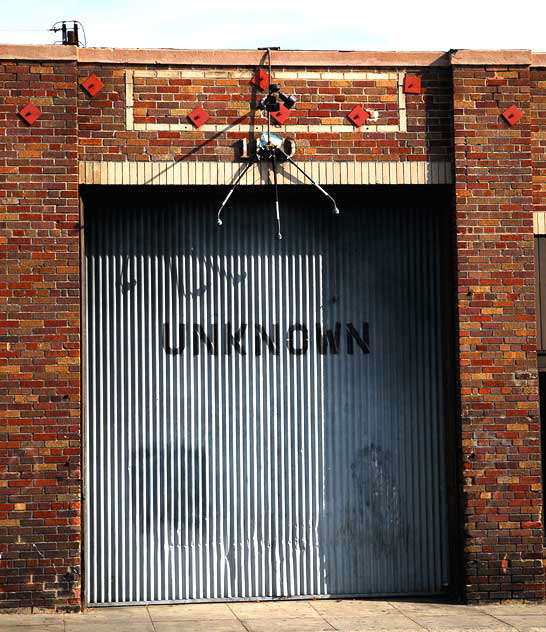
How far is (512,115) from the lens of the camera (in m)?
12.1

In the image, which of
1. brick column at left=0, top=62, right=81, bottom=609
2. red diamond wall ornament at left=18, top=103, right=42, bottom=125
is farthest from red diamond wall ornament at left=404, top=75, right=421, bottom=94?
red diamond wall ornament at left=18, top=103, right=42, bottom=125

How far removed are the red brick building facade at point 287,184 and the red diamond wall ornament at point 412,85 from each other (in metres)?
0.03

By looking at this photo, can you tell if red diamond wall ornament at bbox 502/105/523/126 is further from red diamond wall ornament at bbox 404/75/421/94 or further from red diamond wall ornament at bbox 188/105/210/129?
red diamond wall ornament at bbox 188/105/210/129

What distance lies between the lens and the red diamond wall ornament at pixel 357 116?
1210 centimetres

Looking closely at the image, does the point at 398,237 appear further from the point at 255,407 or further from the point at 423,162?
the point at 255,407

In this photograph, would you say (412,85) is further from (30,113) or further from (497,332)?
(30,113)

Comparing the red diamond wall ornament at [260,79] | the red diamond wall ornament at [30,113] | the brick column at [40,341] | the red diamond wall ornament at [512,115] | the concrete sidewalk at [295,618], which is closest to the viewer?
the concrete sidewalk at [295,618]

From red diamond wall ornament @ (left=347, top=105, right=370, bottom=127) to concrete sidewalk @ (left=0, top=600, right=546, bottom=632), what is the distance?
5278 mm

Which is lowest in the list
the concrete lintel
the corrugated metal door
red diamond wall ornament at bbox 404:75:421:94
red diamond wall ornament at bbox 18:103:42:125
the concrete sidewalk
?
the concrete sidewalk

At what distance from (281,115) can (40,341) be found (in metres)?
3.58

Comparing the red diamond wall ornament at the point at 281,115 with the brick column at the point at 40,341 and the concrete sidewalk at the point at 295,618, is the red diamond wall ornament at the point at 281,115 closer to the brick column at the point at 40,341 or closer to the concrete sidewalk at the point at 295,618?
the brick column at the point at 40,341

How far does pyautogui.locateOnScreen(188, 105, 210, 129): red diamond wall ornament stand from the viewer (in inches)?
470

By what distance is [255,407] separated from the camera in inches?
487

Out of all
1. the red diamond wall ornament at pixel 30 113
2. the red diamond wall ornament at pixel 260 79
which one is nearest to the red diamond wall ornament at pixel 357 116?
the red diamond wall ornament at pixel 260 79
